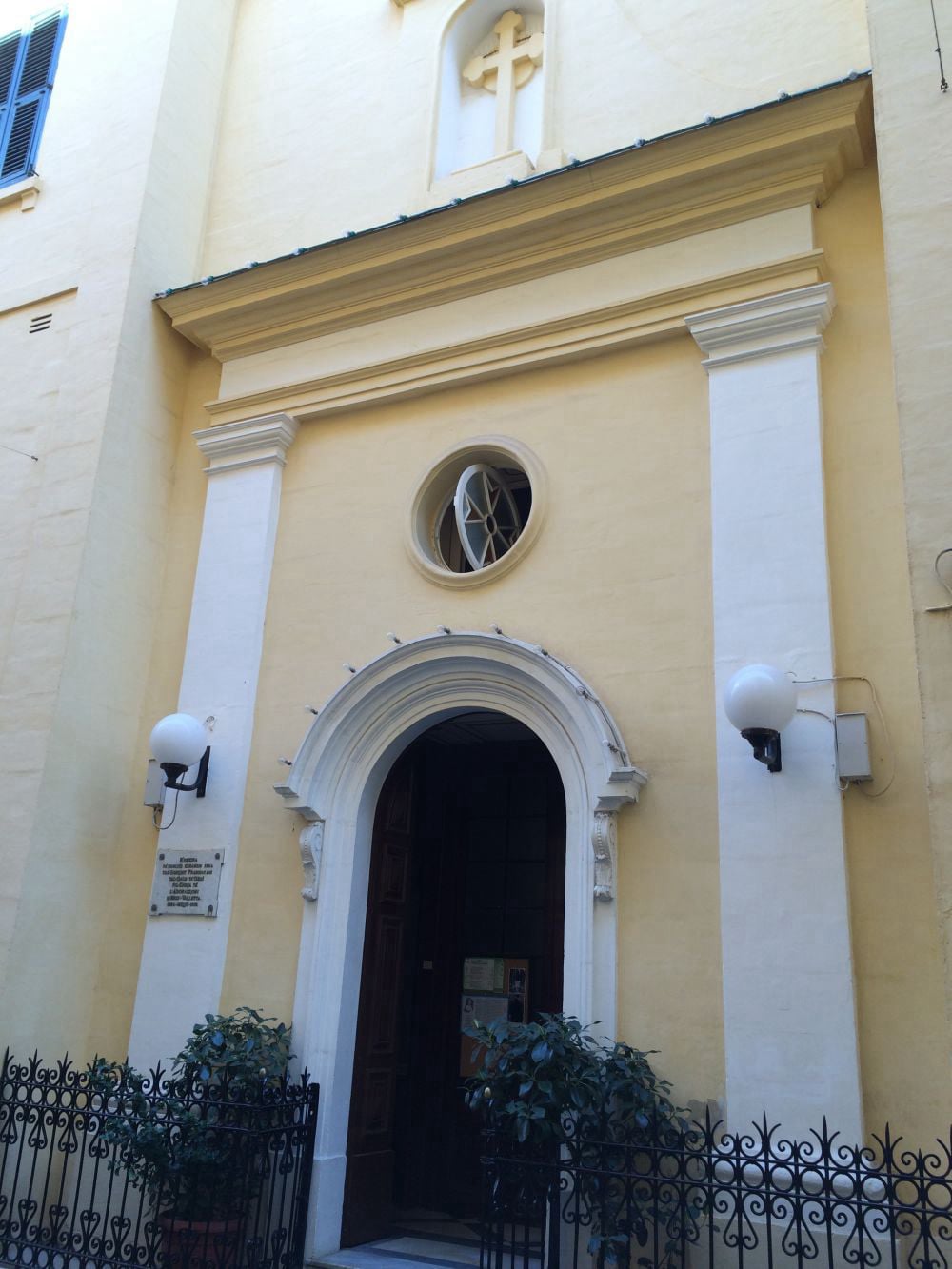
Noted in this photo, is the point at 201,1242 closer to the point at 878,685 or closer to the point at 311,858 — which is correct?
the point at 311,858

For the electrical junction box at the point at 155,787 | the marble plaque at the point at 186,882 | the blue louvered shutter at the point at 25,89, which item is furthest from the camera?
the blue louvered shutter at the point at 25,89

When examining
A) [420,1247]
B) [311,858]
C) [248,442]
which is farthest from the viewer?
[248,442]

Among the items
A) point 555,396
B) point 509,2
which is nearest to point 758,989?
point 555,396

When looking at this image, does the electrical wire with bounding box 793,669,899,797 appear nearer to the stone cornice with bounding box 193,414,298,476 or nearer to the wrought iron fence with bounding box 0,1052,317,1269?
the wrought iron fence with bounding box 0,1052,317,1269

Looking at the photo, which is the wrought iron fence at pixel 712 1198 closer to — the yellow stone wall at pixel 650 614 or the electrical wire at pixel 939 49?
the yellow stone wall at pixel 650 614

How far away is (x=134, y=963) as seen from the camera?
24.1 ft

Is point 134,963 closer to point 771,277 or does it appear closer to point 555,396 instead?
point 555,396

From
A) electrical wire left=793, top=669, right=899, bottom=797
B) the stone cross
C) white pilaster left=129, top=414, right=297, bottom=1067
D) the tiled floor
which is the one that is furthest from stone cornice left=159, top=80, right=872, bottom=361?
the tiled floor

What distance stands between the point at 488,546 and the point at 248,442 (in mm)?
2098

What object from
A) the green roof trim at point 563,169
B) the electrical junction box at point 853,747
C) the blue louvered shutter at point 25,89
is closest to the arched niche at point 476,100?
the green roof trim at point 563,169

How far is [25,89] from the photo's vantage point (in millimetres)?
10281

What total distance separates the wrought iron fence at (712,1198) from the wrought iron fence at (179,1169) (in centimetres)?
126

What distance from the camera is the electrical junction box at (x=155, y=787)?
7.42 m

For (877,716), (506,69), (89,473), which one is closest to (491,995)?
(877,716)
